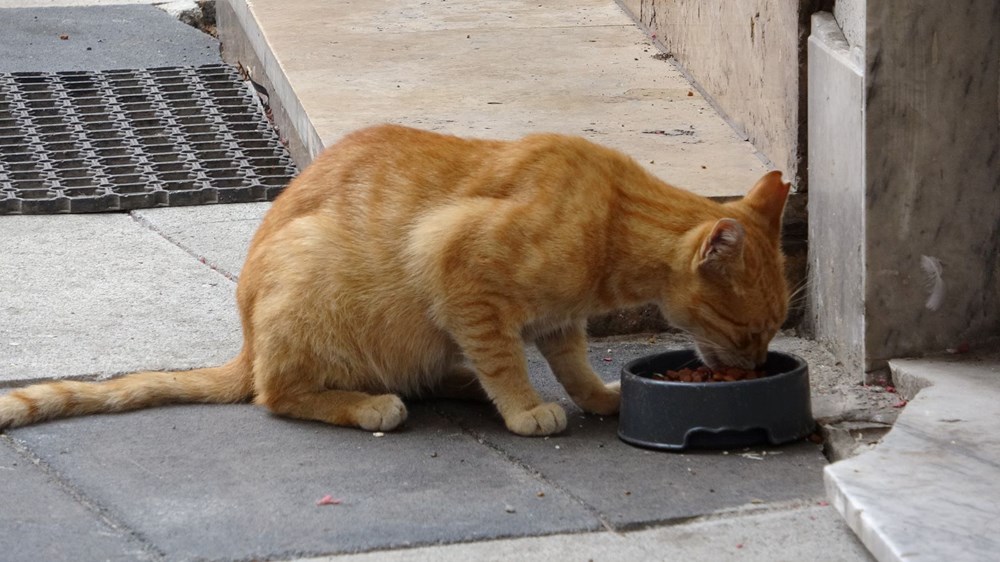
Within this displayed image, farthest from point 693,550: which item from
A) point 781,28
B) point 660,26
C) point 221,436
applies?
point 660,26

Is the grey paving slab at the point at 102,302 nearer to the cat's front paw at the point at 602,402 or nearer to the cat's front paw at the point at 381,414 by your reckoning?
the cat's front paw at the point at 381,414

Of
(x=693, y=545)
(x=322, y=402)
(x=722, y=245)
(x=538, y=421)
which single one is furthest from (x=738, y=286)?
(x=322, y=402)

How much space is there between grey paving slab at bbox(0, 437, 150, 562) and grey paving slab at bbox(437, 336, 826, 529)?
1.10 meters

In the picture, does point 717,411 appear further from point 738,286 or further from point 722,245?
point 722,245

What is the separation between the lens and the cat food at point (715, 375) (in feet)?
12.9

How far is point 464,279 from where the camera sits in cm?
391

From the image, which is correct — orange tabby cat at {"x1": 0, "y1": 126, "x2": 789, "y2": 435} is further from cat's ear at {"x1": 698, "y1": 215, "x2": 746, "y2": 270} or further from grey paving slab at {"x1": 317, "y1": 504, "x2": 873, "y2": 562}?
grey paving slab at {"x1": 317, "y1": 504, "x2": 873, "y2": 562}

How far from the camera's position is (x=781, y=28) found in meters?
4.88

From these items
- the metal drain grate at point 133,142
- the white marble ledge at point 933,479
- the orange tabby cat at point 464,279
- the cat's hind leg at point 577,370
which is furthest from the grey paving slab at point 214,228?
the white marble ledge at point 933,479

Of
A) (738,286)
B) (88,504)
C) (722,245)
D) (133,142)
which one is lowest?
(88,504)

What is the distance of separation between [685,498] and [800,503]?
29 centimetres

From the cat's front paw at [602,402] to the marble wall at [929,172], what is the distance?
0.77m

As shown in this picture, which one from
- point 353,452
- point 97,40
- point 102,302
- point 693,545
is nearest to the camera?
point 693,545

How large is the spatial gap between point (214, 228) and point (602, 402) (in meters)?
2.31
